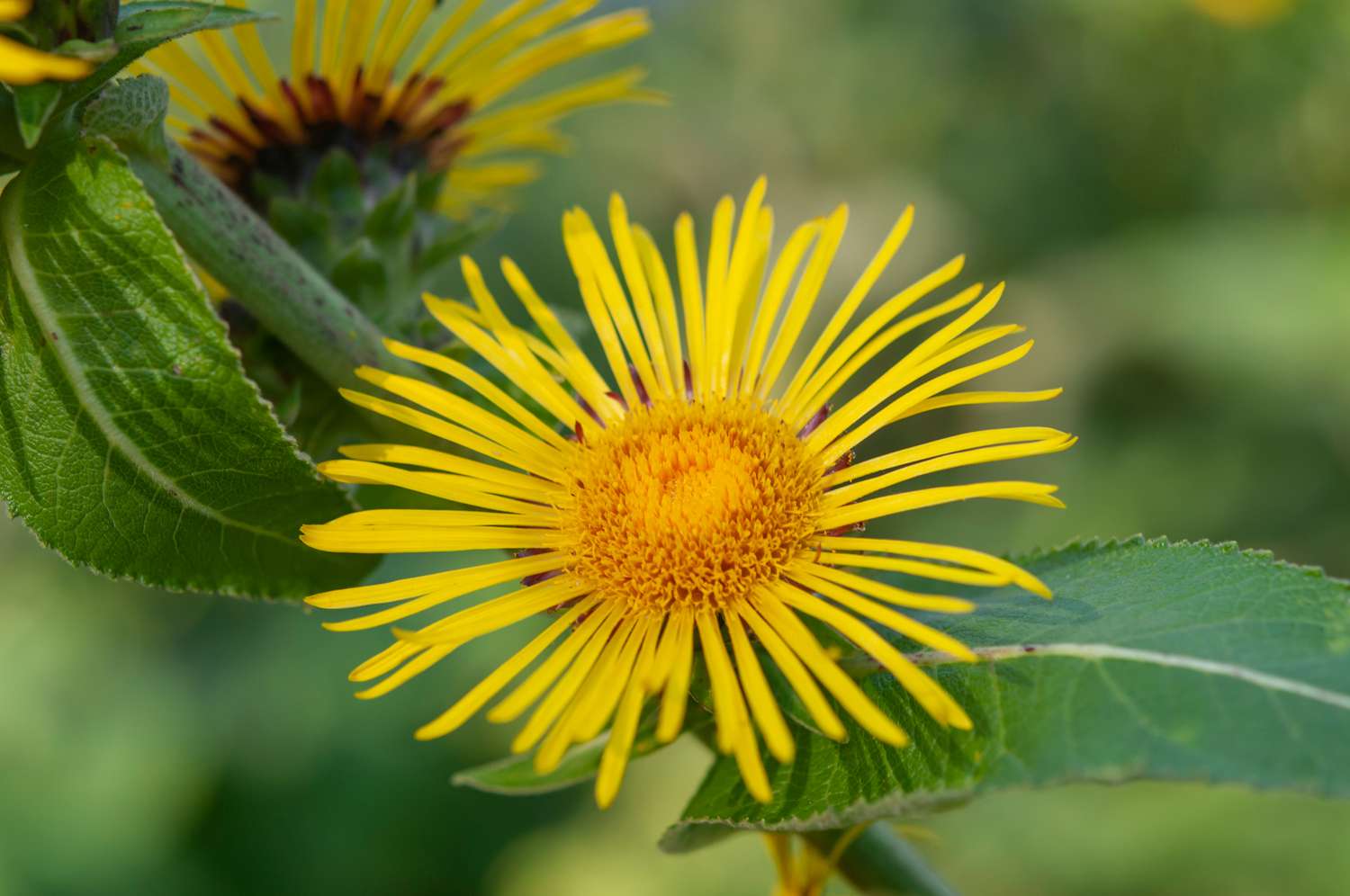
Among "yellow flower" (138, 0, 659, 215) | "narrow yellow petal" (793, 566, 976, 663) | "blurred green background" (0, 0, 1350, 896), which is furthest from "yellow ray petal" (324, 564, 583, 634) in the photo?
"blurred green background" (0, 0, 1350, 896)

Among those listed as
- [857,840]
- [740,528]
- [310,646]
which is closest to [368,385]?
[740,528]

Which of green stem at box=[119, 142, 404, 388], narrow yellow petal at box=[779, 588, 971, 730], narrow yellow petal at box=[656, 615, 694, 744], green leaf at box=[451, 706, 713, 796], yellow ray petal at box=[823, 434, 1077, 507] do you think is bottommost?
green leaf at box=[451, 706, 713, 796]

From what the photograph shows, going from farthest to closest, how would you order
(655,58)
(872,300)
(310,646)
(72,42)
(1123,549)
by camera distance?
(655,58) → (872,300) → (310,646) → (1123,549) → (72,42)

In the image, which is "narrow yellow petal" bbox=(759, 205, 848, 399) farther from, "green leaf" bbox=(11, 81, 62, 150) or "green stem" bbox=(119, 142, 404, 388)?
"green leaf" bbox=(11, 81, 62, 150)

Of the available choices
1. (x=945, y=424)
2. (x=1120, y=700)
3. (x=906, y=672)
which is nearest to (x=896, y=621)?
(x=906, y=672)

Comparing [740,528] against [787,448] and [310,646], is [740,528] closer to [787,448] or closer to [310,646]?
[787,448]

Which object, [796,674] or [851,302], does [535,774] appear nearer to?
[796,674]
